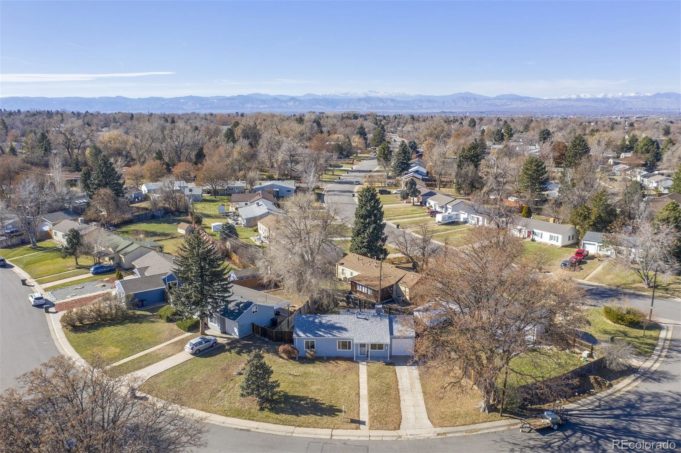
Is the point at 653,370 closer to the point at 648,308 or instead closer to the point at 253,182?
the point at 648,308

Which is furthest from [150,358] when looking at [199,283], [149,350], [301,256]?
[301,256]

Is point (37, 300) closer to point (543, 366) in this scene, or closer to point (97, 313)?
point (97, 313)

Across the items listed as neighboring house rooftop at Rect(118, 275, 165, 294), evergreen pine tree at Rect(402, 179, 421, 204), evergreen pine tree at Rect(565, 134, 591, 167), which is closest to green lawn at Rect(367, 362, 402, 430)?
neighboring house rooftop at Rect(118, 275, 165, 294)

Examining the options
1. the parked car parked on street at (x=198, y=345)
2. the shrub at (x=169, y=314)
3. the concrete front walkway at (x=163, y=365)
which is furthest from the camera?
the shrub at (x=169, y=314)

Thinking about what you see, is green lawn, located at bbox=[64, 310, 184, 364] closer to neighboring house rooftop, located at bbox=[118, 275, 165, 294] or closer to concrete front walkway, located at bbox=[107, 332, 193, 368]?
concrete front walkway, located at bbox=[107, 332, 193, 368]

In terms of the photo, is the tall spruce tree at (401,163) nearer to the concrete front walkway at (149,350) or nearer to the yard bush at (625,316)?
the yard bush at (625,316)

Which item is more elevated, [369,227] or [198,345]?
[369,227]

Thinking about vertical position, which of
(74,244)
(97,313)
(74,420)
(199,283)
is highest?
(74,420)

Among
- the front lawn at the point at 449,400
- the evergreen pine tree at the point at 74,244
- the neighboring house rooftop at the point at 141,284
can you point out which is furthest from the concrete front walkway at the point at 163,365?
the evergreen pine tree at the point at 74,244
